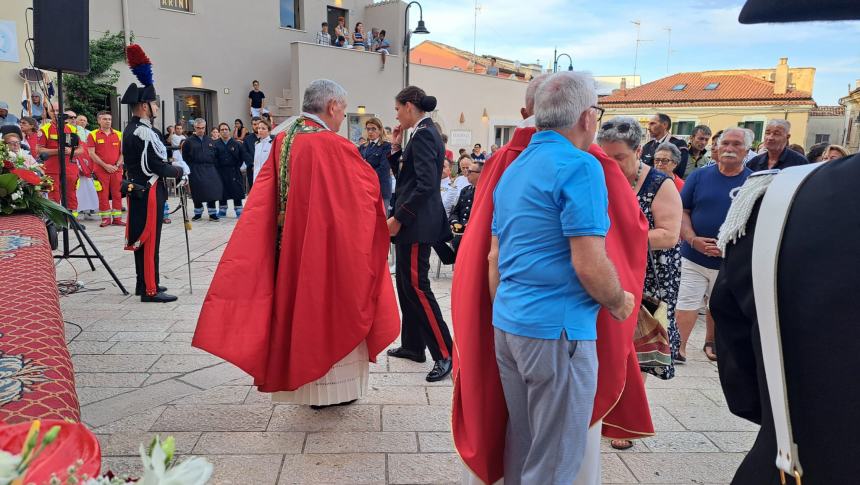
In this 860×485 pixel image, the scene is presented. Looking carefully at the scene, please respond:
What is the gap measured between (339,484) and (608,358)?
1.43m

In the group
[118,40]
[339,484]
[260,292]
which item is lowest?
[339,484]

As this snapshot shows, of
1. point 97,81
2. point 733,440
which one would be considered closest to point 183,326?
point 733,440

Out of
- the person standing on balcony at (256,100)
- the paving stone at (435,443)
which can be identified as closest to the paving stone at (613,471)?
the paving stone at (435,443)

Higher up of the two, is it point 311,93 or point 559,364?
point 311,93

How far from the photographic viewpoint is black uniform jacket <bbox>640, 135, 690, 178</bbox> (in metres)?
6.38

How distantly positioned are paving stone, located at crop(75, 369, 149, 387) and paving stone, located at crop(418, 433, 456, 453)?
2023 millimetres

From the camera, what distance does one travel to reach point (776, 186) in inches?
45.1

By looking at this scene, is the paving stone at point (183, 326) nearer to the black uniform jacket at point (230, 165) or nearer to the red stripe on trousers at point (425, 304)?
the red stripe on trousers at point (425, 304)

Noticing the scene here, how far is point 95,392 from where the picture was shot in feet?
12.1

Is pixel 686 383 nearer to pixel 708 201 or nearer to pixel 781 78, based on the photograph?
pixel 708 201

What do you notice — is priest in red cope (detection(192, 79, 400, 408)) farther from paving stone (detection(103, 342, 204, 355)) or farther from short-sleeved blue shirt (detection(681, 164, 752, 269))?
short-sleeved blue shirt (detection(681, 164, 752, 269))

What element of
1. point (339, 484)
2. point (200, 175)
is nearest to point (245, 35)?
point (200, 175)

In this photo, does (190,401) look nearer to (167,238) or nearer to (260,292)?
(260,292)

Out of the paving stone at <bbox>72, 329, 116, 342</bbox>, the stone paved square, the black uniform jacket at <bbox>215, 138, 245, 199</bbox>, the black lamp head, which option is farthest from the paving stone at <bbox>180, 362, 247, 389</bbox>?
the black lamp head
